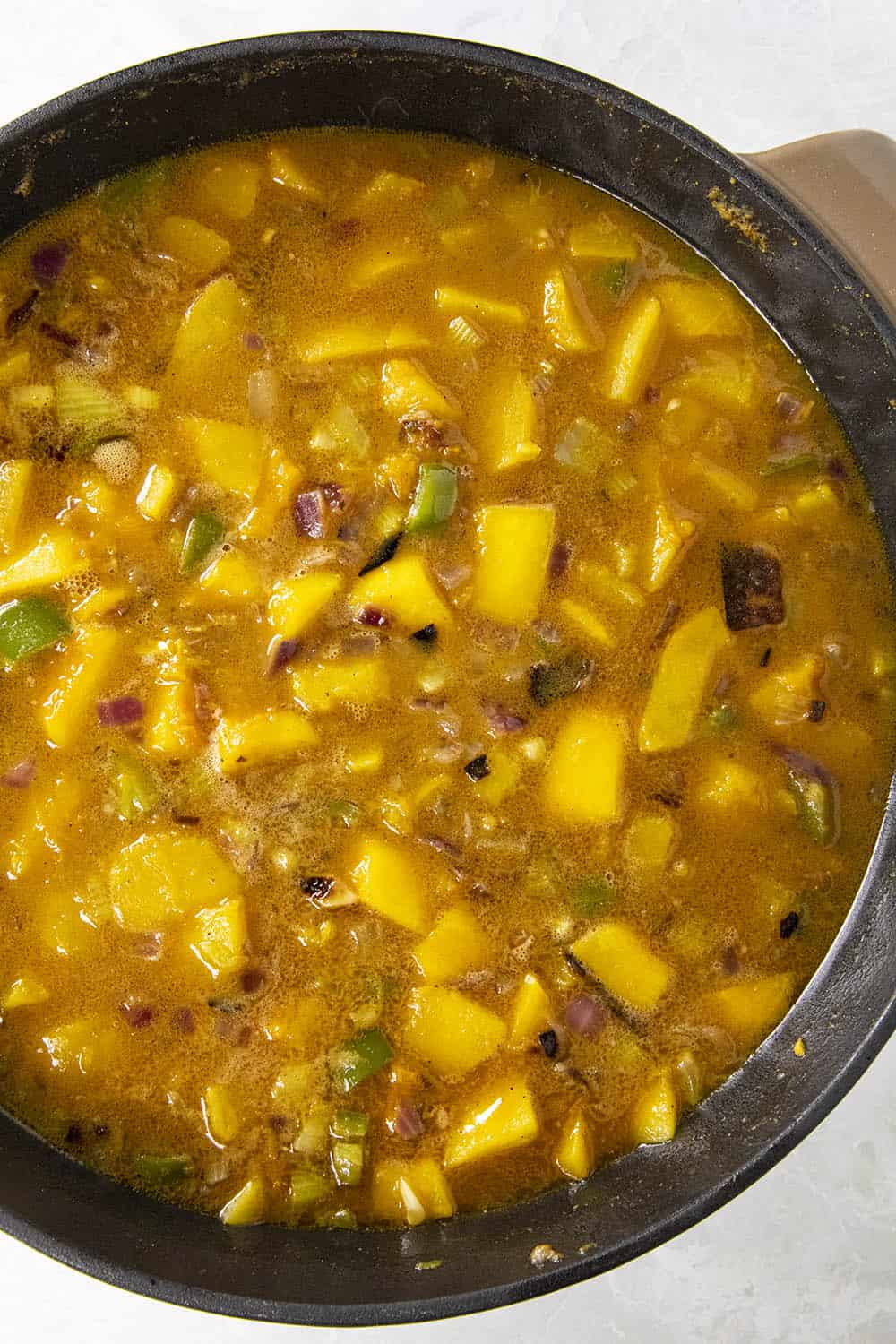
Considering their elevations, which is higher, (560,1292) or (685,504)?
(685,504)

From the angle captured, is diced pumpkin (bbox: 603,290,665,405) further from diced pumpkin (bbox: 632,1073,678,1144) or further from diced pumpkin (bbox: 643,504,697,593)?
diced pumpkin (bbox: 632,1073,678,1144)

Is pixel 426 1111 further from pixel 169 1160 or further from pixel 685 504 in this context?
pixel 685 504

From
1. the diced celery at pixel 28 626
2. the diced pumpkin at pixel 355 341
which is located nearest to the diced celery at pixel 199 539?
the diced celery at pixel 28 626

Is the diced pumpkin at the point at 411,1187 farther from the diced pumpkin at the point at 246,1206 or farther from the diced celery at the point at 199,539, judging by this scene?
the diced celery at the point at 199,539

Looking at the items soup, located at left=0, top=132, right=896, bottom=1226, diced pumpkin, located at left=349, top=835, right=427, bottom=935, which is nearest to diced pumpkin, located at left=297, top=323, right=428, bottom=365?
soup, located at left=0, top=132, right=896, bottom=1226

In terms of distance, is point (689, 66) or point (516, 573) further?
point (689, 66)

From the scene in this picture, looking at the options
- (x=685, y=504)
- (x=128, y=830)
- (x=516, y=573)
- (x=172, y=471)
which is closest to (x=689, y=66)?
(x=685, y=504)

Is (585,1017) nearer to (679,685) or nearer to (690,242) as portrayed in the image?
(679,685)
